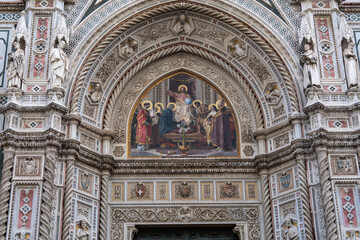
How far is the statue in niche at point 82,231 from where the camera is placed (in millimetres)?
14673

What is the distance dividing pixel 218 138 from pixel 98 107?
3.48 m

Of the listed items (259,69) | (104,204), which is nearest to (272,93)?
(259,69)

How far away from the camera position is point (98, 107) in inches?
658

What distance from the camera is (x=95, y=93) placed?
16703mm

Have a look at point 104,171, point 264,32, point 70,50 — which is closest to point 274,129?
point 264,32

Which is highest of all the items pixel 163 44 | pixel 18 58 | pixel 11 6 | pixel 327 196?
pixel 11 6

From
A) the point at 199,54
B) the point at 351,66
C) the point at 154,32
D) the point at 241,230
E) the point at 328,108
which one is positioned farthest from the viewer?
the point at 199,54

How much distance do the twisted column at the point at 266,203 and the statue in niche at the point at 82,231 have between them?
4.57 meters

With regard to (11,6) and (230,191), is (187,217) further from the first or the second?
(11,6)

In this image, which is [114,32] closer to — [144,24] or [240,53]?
[144,24]

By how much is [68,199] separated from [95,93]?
11.2ft

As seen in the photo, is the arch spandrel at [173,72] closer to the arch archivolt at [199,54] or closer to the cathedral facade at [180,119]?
the cathedral facade at [180,119]

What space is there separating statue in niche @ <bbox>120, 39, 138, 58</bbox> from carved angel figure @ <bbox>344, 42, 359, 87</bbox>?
5.94m

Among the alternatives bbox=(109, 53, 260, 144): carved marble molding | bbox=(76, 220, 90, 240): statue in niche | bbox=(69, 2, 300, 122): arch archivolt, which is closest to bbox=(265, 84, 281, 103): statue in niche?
bbox=(69, 2, 300, 122): arch archivolt
